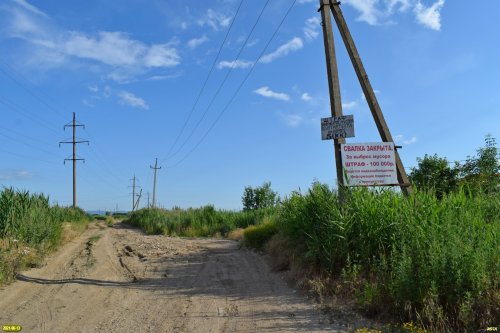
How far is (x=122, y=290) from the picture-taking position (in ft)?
28.0

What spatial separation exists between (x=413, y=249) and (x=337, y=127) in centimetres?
389

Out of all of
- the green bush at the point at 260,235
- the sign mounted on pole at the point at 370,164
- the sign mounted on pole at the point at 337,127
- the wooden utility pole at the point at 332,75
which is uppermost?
the wooden utility pole at the point at 332,75

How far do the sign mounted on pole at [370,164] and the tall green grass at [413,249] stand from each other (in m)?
0.61

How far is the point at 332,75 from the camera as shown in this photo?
32.0 ft

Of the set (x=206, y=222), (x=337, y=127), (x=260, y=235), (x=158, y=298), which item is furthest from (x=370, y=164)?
(x=206, y=222)

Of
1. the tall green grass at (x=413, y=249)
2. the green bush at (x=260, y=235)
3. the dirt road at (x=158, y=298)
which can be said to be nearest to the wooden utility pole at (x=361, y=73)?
the tall green grass at (x=413, y=249)

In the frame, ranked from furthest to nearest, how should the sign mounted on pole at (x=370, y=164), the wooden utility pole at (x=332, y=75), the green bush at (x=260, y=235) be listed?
1. the green bush at (x=260, y=235)
2. the wooden utility pole at (x=332, y=75)
3. the sign mounted on pole at (x=370, y=164)

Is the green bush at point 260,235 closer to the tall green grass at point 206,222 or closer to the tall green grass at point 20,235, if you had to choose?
the tall green grass at point 20,235

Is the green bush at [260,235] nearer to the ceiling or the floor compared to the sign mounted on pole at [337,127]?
nearer to the floor

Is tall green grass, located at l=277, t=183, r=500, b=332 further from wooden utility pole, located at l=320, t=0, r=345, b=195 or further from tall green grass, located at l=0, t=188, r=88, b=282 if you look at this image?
tall green grass, located at l=0, t=188, r=88, b=282

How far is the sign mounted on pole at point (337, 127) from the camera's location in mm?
9242

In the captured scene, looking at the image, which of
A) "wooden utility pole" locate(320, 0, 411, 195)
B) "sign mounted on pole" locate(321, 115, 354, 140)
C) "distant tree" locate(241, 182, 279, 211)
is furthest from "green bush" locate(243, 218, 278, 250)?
"distant tree" locate(241, 182, 279, 211)

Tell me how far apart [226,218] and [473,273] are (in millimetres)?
23418

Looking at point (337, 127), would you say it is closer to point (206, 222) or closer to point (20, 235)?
point (20, 235)
